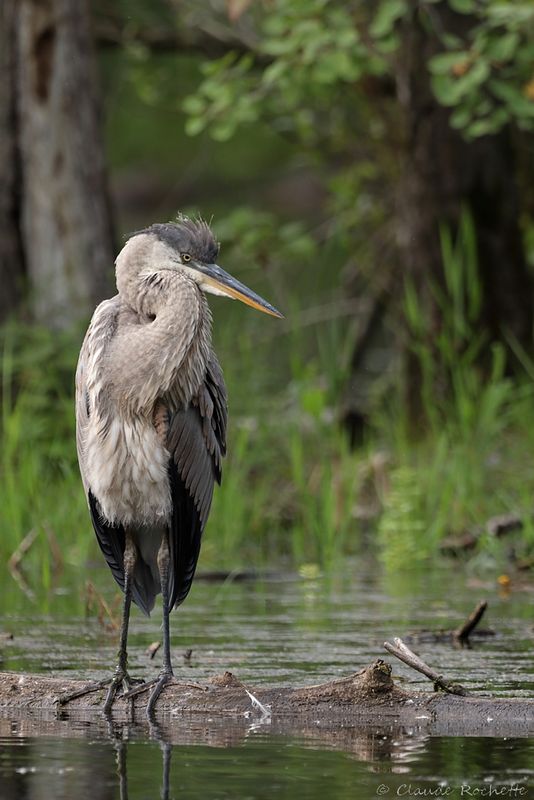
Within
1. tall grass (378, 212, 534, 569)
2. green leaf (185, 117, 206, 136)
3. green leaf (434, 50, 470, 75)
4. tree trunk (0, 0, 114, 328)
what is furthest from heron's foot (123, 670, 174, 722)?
tree trunk (0, 0, 114, 328)

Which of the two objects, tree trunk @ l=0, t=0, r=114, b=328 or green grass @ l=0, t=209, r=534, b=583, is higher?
tree trunk @ l=0, t=0, r=114, b=328

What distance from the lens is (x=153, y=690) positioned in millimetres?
4824

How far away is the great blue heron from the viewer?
5.52 meters

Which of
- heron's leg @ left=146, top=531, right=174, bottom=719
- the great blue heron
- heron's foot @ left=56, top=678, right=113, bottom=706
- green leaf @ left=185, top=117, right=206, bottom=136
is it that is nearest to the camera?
heron's foot @ left=56, top=678, right=113, bottom=706

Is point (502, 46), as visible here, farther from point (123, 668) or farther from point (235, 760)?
point (235, 760)

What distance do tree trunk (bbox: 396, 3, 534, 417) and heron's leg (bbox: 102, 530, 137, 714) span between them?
4.76 meters

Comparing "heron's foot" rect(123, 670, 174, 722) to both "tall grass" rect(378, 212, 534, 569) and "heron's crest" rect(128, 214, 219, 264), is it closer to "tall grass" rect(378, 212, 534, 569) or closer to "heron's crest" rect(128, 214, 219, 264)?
"heron's crest" rect(128, 214, 219, 264)

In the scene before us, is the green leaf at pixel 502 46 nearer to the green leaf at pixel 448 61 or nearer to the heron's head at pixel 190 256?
the green leaf at pixel 448 61

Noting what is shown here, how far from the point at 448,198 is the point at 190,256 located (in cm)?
473

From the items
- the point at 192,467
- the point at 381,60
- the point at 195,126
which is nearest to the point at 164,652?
the point at 192,467

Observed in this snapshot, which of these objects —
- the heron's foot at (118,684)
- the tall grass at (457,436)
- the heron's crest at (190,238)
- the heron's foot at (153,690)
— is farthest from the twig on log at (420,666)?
the tall grass at (457,436)

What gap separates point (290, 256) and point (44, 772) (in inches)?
296

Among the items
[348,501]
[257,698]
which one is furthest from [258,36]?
[257,698]

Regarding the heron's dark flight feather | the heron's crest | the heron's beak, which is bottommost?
the heron's dark flight feather
